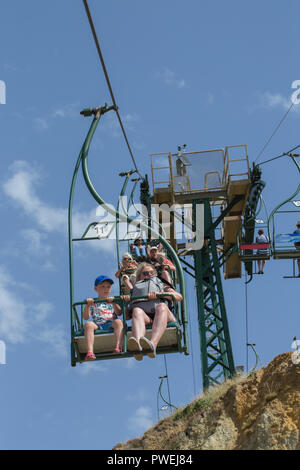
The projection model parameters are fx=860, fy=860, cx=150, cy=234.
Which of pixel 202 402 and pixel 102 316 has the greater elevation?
pixel 102 316

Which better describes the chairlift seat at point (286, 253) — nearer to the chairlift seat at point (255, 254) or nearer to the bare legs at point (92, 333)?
the chairlift seat at point (255, 254)

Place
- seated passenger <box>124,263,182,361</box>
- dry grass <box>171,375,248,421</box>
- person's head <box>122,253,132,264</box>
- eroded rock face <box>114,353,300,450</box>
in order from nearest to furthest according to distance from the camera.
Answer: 1. seated passenger <box>124,263,182,361</box>
2. eroded rock face <box>114,353,300,450</box>
3. dry grass <box>171,375,248,421</box>
4. person's head <box>122,253,132,264</box>

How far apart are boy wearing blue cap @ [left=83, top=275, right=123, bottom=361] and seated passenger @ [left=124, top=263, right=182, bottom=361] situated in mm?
216

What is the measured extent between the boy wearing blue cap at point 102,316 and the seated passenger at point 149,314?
22 centimetres

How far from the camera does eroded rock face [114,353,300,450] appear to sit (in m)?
13.1

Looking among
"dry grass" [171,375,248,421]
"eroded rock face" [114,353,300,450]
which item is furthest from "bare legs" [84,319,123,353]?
"dry grass" [171,375,248,421]

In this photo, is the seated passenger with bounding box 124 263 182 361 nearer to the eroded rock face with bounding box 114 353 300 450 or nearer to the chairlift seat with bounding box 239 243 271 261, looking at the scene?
the eroded rock face with bounding box 114 353 300 450

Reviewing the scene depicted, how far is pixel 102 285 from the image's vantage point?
12430 mm

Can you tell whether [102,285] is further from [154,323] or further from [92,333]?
[154,323]

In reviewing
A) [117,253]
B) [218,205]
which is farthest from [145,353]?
[218,205]

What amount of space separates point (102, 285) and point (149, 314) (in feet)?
3.16

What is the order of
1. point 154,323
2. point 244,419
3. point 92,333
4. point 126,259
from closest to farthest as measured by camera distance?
point 154,323 < point 92,333 < point 244,419 < point 126,259

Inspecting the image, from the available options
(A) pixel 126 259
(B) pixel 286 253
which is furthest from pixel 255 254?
(A) pixel 126 259
